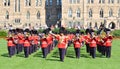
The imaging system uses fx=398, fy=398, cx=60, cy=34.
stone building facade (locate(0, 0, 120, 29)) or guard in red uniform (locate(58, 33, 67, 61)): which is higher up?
guard in red uniform (locate(58, 33, 67, 61))

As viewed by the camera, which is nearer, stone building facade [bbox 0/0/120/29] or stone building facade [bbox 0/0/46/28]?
stone building facade [bbox 0/0/120/29]

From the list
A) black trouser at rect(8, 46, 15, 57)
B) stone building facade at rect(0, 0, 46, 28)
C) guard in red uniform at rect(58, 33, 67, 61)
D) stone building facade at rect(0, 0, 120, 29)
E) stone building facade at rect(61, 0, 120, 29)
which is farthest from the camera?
stone building facade at rect(0, 0, 46, 28)

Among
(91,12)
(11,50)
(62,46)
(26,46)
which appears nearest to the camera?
(62,46)

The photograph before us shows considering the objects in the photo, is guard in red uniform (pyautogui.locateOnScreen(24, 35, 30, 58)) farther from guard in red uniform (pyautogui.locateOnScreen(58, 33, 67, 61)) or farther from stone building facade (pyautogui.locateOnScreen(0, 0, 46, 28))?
stone building facade (pyautogui.locateOnScreen(0, 0, 46, 28))

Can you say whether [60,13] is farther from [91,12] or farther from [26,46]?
[26,46]

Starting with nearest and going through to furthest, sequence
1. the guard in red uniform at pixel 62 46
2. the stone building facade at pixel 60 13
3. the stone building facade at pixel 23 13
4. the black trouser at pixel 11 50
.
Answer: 1. the guard in red uniform at pixel 62 46
2. the black trouser at pixel 11 50
3. the stone building facade at pixel 60 13
4. the stone building facade at pixel 23 13

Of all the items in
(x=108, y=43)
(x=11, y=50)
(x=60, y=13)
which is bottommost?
(x=60, y=13)

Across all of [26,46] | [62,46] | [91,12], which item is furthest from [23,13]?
[62,46]

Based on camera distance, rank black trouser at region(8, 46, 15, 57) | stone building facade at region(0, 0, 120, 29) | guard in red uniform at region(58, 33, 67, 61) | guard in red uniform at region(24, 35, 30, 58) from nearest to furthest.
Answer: guard in red uniform at region(58, 33, 67, 61), guard in red uniform at region(24, 35, 30, 58), black trouser at region(8, 46, 15, 57), stone building facade at region(0, 0, 120, 29)

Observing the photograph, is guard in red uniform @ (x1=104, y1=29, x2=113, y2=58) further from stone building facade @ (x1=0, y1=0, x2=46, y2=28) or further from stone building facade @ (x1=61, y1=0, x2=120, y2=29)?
stone building facade @ (x1=0, y1=0, x2=46, y2=28)

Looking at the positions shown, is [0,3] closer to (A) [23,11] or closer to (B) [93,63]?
(A) [23,11]

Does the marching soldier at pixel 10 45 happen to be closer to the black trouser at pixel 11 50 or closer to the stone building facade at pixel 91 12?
the black trouser at pixel 11 50

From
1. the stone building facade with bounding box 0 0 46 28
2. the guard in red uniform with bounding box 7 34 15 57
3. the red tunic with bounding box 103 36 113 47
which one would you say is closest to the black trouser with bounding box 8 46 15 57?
the guard in red uniform with bounding box 7 34 15 57

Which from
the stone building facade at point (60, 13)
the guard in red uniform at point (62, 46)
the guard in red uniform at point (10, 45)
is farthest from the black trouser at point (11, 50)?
the stone building facade at point (60, 13)
